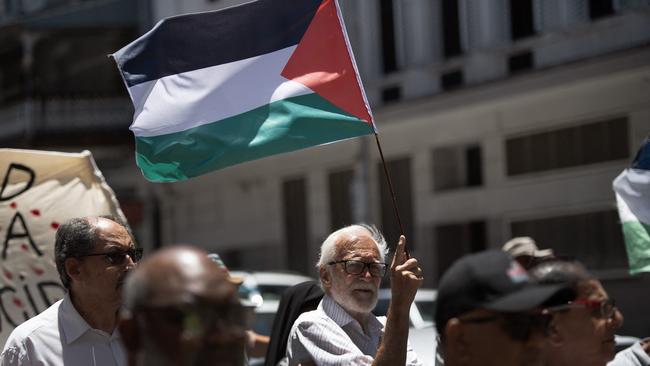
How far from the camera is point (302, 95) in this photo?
6.23 metres

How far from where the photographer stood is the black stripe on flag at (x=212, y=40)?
21.0ft

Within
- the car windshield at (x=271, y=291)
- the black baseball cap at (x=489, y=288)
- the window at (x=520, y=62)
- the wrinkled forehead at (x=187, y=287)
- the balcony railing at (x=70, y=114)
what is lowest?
the car windshield at (x=271, y=291)

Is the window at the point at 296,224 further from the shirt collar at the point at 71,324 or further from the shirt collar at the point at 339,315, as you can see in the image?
the shirt collar at the point at 71,324

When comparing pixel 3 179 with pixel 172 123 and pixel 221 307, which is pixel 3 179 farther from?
pixel 221 307

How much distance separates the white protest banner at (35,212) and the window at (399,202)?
667 inches

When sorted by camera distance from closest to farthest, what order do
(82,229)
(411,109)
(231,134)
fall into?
(82,229) → (231,134) → (411,109)

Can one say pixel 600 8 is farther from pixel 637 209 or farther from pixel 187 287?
pixel 187 287

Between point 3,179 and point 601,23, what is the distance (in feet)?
44.4

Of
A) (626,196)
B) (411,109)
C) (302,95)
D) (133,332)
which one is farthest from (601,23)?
(133,332)

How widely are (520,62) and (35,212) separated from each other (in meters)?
14.8

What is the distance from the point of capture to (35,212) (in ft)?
22.5

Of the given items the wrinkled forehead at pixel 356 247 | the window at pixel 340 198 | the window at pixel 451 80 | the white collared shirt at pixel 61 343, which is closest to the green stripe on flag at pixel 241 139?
the wrinkled forehead at pixel 356 247

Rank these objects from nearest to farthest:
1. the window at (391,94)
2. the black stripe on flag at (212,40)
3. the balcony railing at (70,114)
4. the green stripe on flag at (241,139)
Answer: the green stripe on flag at (241,139) → the black stripe on flag at (212,40) → the window at (391,94) → the balcony railing at (70,114)

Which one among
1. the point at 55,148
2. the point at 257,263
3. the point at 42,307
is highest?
the point at 42,307
